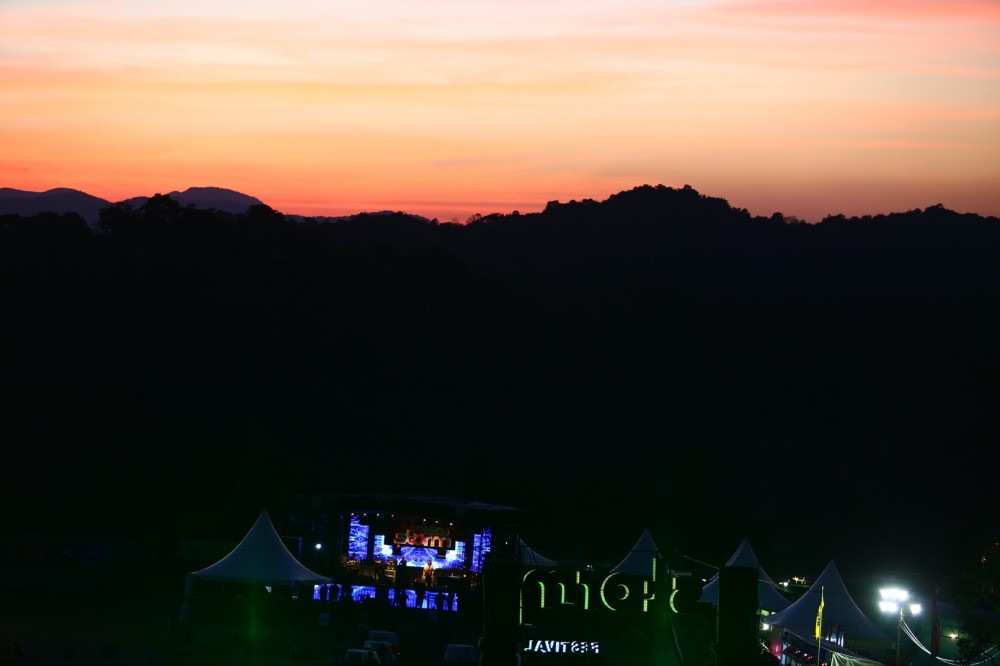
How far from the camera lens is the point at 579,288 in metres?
117

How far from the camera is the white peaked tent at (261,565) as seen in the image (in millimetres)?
27484

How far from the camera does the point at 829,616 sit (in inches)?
1109

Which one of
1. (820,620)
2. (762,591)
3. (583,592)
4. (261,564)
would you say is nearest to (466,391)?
(762,591)

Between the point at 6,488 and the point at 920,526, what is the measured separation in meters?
39.3

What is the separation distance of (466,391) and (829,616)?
48.4 metres

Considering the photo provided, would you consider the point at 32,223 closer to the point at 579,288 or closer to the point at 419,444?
the point at 419,444

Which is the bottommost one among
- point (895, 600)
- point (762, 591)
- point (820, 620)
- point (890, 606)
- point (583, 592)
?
point (762, 591)

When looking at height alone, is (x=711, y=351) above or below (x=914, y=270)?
below

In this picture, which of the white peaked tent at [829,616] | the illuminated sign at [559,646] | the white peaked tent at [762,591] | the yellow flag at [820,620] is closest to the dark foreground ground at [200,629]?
the illuminated sign at [559,646]

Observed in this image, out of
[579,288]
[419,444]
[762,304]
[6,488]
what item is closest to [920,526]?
[419,444]

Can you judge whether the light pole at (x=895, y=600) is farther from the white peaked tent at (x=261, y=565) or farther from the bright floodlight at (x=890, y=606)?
the white peaked tent at (x=261, y=565)

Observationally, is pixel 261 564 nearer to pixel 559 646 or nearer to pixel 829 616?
pixel 559 646

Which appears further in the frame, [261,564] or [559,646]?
[261,564]

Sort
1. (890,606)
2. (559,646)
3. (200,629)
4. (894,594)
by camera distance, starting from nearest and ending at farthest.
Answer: (559,646) < (894,594) < (200,629) < (890,606)
